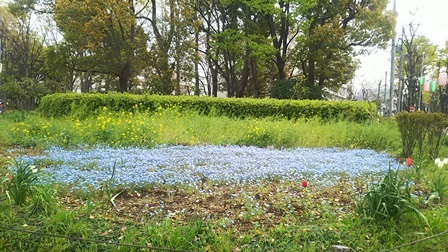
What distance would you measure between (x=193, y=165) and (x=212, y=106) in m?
5.78

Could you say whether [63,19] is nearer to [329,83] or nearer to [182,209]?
[182,209]

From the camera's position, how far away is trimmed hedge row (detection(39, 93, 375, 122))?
945 cm

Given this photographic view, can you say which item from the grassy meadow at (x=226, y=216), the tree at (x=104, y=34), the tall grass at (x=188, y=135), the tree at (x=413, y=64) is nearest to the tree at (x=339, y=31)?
the tree at (x=413, y=64)

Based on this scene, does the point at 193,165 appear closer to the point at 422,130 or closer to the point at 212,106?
the point at 422,130

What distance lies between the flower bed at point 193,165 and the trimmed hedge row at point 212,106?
444cm

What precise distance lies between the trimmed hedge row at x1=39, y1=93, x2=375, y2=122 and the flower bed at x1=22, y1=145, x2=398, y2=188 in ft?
14.6

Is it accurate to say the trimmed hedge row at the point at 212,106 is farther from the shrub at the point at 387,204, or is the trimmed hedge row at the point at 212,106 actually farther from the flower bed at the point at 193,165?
the shrub at the point at 387,204

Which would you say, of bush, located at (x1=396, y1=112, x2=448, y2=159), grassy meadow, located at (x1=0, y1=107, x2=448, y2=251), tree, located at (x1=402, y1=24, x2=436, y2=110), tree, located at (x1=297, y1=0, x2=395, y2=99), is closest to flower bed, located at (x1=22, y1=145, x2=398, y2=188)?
grassy meadow, located at (x1=0, y1=107, x2=448, y2=251)

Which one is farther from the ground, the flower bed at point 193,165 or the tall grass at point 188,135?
the tall grass at point 188,135

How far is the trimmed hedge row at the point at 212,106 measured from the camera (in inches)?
372

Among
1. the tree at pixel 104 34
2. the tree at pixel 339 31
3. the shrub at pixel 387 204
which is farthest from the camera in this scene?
the tree at pixel 339 31

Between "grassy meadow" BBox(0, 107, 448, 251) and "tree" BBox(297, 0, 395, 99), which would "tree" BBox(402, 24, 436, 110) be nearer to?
"tree" BBox(297, 0, 395, 99)

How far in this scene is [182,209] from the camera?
8.95ft

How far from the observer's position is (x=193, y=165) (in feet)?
13.3
